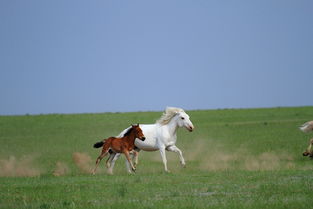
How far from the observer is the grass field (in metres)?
11.8

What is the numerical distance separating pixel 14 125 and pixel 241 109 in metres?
25.1

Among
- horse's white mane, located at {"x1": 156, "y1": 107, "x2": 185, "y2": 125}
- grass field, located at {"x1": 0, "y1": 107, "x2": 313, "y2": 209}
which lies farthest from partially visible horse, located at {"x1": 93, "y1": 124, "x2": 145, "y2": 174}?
horse's white mane, located at {"x1": 156, "y1": 107, "x2": 185, "y2": 125}

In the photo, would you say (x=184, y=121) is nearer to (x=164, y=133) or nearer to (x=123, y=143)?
(x=164, y=133)

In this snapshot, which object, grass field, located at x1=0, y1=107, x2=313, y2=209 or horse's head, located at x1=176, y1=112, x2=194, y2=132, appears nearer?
grass field, located at x1=0, y1=107, x2=313, y2=209

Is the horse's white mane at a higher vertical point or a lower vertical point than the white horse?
higher

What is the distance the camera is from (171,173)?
17.5 metres

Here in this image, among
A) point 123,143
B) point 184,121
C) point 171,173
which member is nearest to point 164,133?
point 184,121

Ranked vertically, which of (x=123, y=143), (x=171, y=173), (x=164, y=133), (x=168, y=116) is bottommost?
(x=171, y=173)

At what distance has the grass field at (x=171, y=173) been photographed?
1181 cm

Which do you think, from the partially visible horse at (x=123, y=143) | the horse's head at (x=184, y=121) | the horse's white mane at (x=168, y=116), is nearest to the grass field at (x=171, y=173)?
the partially visible horse at (x=123, y=143)

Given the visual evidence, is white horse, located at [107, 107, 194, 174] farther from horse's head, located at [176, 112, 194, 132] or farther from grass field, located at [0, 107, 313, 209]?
grass field, located at [0, 107, 313, 209]

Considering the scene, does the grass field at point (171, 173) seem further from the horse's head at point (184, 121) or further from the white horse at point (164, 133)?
the horse's head at point (184, 121)

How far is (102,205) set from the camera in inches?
444

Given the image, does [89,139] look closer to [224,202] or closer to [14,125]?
[14,125]
